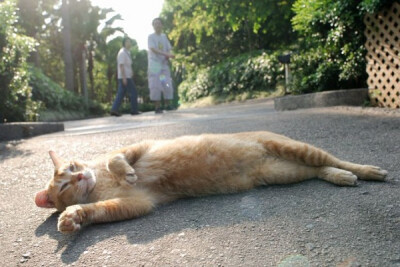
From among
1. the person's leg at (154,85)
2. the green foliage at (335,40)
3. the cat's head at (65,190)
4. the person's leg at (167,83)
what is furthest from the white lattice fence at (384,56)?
the cat's head at (65,190)

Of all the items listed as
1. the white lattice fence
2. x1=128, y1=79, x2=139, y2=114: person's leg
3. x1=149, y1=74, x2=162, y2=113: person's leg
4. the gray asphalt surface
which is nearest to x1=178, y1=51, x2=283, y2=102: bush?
x1=149, y1=74, x2=162, y2=113: person's leg

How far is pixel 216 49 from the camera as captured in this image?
19438 mm

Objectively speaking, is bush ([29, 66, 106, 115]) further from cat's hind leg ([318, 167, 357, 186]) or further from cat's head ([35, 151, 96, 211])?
cat's hind leg ([318, 167, 357, 186])

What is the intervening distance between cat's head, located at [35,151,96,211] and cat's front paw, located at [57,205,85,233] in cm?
35

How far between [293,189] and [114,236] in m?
1.43

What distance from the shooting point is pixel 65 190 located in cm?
281

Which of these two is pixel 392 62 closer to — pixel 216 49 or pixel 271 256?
pixel 271 256

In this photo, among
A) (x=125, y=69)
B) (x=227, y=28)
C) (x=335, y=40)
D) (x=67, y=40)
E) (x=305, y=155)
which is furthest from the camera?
(x=67, y=40)

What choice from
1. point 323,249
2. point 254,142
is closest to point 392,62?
point 254,142

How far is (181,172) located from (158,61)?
298 inches

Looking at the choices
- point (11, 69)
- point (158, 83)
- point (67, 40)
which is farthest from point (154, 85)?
point (67, 40)

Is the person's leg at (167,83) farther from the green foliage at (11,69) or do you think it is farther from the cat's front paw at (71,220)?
the cat's front paw at (71,220)

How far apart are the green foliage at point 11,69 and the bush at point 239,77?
8.51 meters

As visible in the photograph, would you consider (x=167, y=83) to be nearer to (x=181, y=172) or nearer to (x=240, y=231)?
(x=181, y=172)
